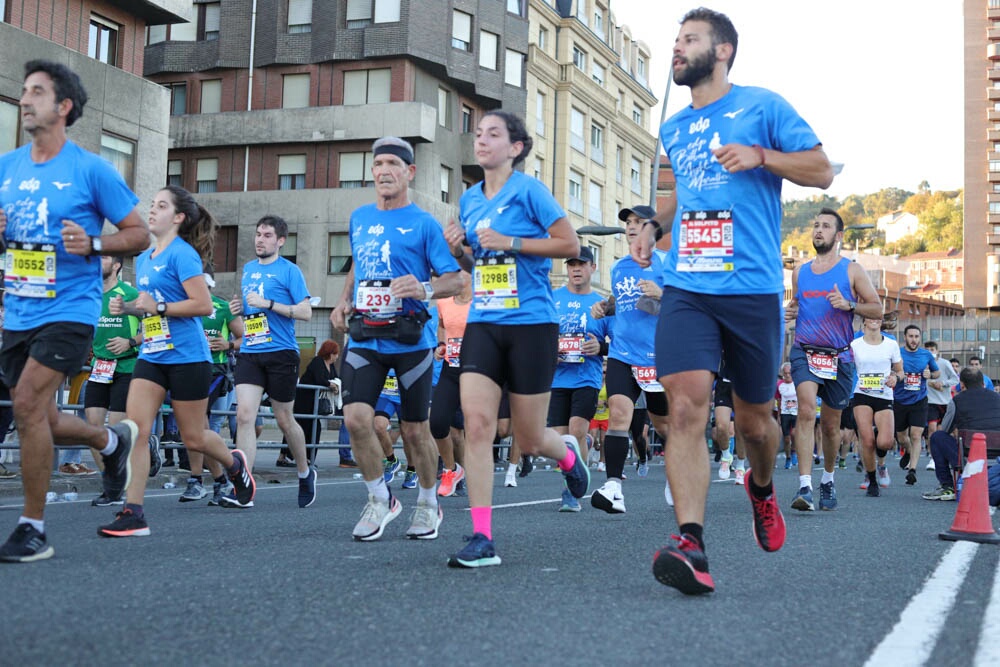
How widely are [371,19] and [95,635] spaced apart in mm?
38063

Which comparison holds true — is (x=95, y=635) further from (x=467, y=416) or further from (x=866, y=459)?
(x=866, y=459)

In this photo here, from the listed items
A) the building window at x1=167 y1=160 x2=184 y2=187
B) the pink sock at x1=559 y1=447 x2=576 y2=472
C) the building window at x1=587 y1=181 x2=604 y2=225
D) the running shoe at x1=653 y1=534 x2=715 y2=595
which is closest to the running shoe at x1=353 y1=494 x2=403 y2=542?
the pink sock at x1=559 y1=447 x2=576 y2=472

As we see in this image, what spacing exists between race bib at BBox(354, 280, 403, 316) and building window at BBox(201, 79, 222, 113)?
3693 centimetres

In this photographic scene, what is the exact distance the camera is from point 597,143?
54.8 meters

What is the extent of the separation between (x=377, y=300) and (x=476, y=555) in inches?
72.4

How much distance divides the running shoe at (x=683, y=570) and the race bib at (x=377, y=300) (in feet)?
8.53

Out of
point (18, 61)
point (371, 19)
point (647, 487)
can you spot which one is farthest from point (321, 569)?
point (371, 19)

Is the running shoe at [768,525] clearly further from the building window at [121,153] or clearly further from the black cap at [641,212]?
the building window at [121,153]

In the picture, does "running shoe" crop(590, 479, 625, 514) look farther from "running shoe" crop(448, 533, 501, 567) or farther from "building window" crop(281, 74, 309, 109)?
"building window" crop(281, 74, 309, 109)

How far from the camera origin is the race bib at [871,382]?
12953mm

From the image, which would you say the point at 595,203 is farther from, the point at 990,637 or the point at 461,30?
the point at 990,637

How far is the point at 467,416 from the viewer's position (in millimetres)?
5594

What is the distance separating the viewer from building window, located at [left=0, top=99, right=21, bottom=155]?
22.2 meters

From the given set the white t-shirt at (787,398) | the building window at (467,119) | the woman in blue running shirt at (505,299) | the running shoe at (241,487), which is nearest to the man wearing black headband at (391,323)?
the woman in blue running shirt at (505,299)
